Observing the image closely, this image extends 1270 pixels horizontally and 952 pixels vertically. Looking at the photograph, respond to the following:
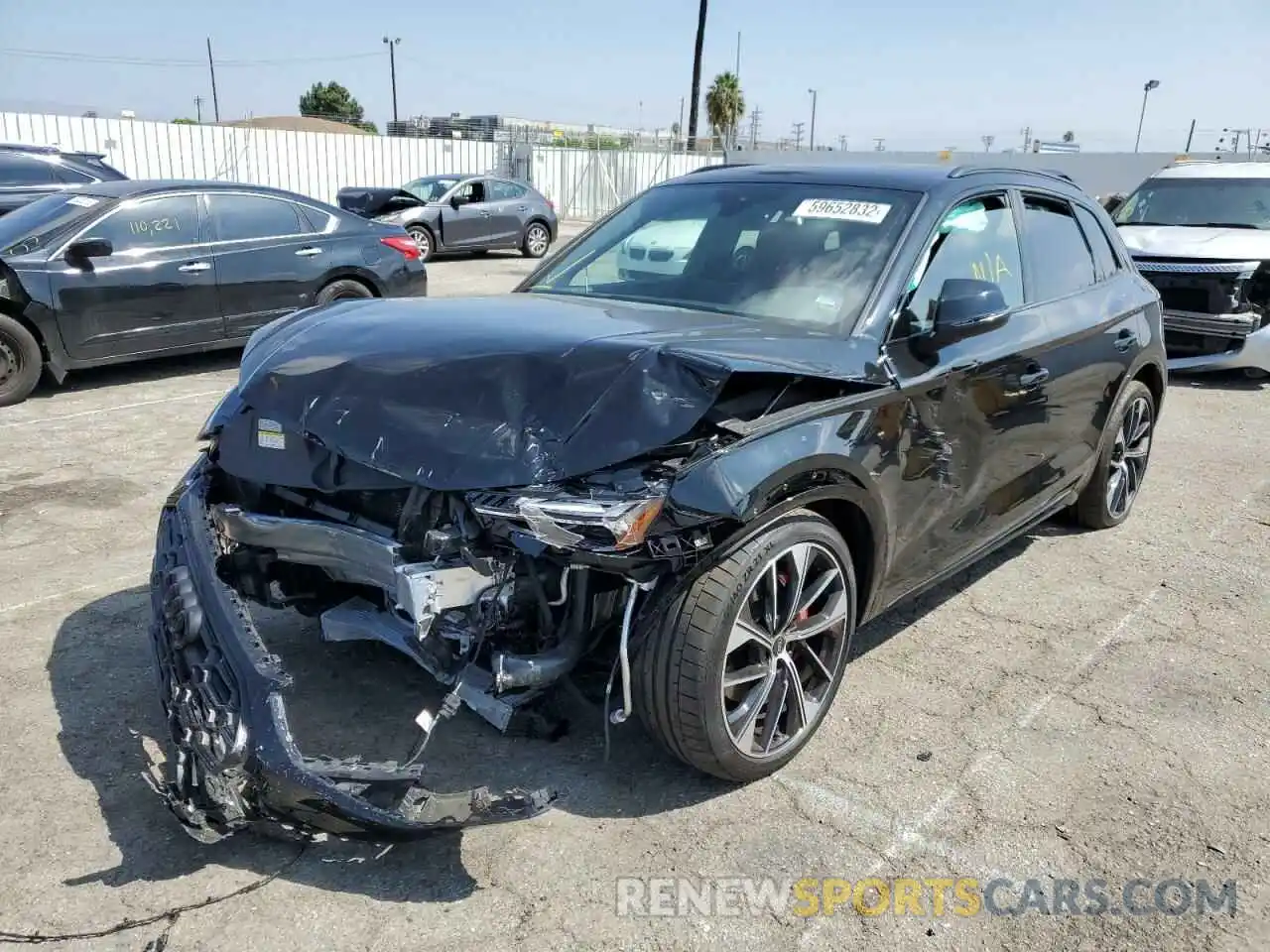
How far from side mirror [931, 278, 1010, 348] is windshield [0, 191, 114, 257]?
6.87 meters

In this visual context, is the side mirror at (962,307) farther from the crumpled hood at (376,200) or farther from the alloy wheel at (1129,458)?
the crumpled hood at (376,200)

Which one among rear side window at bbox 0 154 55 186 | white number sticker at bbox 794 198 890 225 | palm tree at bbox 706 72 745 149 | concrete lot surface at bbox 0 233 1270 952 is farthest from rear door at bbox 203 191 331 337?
palm tree at bbox 706 72 745 149

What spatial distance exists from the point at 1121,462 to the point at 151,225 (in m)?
7.18

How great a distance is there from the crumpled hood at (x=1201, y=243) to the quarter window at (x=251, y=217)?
726 centimetres

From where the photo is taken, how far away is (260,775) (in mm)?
2338

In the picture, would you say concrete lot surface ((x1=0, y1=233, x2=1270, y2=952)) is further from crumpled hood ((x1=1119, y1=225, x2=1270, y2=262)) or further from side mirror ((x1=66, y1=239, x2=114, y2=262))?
→ crumpled hood ((x1=1119, y1=225, x2=1270, y2=262))

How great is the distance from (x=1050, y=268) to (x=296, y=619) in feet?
11.4

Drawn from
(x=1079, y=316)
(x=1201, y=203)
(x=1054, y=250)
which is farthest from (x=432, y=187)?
(x=1079, y=316)

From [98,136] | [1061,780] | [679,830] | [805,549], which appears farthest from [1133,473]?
[98,136]

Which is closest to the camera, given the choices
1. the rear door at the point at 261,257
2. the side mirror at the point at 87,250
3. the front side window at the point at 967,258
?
the front side window at the point at 967,258

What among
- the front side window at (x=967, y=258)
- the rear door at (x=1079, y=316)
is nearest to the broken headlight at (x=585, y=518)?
the front side window at (x=967, y=258)

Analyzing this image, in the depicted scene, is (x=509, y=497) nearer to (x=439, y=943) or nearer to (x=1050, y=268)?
(x=439, y=943)

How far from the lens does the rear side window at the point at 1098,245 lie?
4.76 metres

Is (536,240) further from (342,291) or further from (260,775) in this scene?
(260,775)
